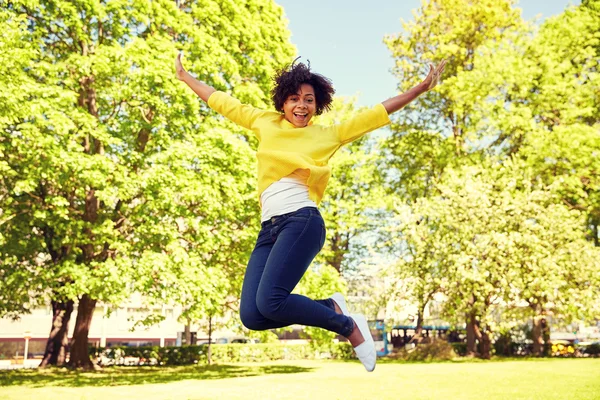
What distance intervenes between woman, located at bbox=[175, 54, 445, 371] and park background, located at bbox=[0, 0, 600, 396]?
0.48 m

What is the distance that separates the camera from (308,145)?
4.15 meters

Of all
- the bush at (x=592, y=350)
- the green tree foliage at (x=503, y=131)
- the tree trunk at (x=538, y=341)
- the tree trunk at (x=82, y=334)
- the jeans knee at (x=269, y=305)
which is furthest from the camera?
the bush at (x=592, y=350)

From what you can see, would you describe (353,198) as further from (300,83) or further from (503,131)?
(300,83)

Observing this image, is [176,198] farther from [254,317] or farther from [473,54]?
[473,54]

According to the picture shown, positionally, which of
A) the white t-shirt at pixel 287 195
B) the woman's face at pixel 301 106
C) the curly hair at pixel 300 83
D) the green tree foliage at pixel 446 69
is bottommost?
the white t-shirt at pixel 287 195

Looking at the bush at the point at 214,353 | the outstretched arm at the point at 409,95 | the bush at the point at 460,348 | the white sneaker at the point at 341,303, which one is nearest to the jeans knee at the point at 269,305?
the white sneaker at the point at 341,303

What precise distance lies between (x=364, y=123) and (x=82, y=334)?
18.2 meters

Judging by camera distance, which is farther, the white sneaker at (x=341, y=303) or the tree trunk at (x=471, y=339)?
the tree trunk at (x=471, y=339)

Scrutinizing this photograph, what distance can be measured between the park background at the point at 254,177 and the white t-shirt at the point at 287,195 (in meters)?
1.05

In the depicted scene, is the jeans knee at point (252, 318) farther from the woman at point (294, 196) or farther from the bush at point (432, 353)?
the bush at point (432, 353)

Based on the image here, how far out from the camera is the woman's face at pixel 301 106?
14.2 ft

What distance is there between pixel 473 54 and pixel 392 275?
12.3 meters

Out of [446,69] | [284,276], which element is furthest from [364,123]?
[446,69]

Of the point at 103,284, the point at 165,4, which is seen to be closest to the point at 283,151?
the point at 103,284
